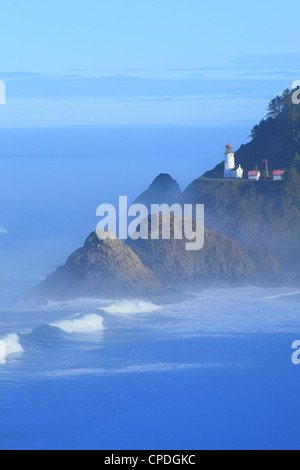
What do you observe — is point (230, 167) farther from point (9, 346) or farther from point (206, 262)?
point (9, 346)

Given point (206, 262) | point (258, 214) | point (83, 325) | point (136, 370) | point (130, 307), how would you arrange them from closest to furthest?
point (136, 370) < point (83, 325) < point (130, 307) < point (206, 262) < point (258, 214)

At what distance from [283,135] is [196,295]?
27.4 meters

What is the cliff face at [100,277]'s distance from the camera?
76.1 metres

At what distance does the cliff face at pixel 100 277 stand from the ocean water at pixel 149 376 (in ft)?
5.25

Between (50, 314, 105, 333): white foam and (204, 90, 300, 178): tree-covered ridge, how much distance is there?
114 ft

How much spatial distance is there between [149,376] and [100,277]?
2287cm

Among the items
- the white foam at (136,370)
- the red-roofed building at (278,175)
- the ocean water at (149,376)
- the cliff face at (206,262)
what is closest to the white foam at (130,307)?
the ocean water at (149,376)

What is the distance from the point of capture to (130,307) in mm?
73375

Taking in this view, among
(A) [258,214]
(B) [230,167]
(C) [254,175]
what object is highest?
(B) [230,167]

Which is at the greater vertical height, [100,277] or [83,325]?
[100,277]

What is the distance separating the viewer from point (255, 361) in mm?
58125

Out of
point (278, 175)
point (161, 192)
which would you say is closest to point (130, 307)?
point (278, 175)

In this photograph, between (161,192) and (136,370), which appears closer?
(136,370)

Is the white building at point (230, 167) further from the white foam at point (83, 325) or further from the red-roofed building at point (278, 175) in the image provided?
the white foam at point (83, 325)
